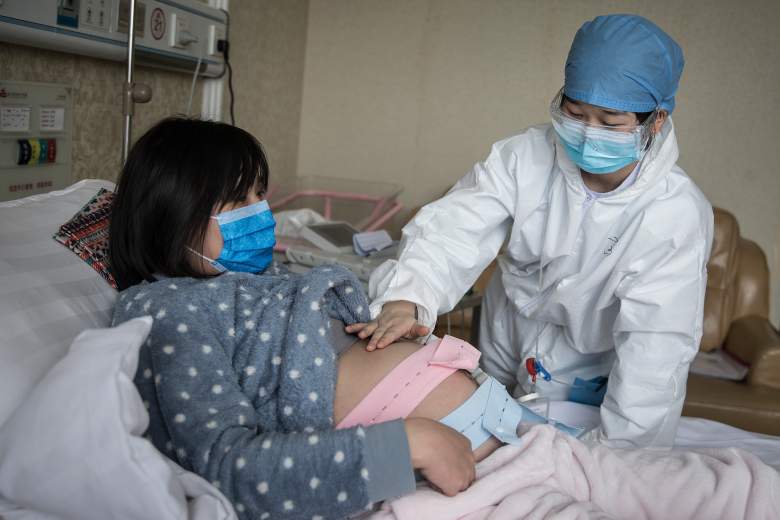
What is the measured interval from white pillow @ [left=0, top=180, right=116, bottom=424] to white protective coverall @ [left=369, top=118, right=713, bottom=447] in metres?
0.57

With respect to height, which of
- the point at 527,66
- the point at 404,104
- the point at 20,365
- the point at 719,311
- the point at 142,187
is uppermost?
the point at 527,66

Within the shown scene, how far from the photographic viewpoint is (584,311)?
5.54 ft

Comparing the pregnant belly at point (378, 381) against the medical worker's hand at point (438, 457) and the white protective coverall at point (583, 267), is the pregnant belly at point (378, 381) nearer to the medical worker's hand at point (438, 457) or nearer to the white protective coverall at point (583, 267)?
the medical worker's hand at point (438, 457)

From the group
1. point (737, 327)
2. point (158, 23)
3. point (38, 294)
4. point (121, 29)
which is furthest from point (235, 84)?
point (737, 327)

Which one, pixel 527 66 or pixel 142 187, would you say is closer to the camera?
pixel 142 187

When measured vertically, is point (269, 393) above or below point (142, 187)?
below

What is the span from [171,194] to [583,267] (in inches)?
38.0

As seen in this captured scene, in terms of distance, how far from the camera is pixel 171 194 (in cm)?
116

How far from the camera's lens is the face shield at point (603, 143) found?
60.2 inches

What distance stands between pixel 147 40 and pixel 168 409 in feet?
4.71

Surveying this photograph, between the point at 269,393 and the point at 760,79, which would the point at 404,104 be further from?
the point at 269,393

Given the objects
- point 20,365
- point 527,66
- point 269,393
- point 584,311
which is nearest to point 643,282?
point 584,311

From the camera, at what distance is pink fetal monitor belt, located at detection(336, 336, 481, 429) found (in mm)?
1130

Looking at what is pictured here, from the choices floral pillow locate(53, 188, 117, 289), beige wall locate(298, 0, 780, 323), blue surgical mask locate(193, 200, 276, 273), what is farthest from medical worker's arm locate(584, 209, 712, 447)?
beige wall locate(298, 0, 780, 323)
